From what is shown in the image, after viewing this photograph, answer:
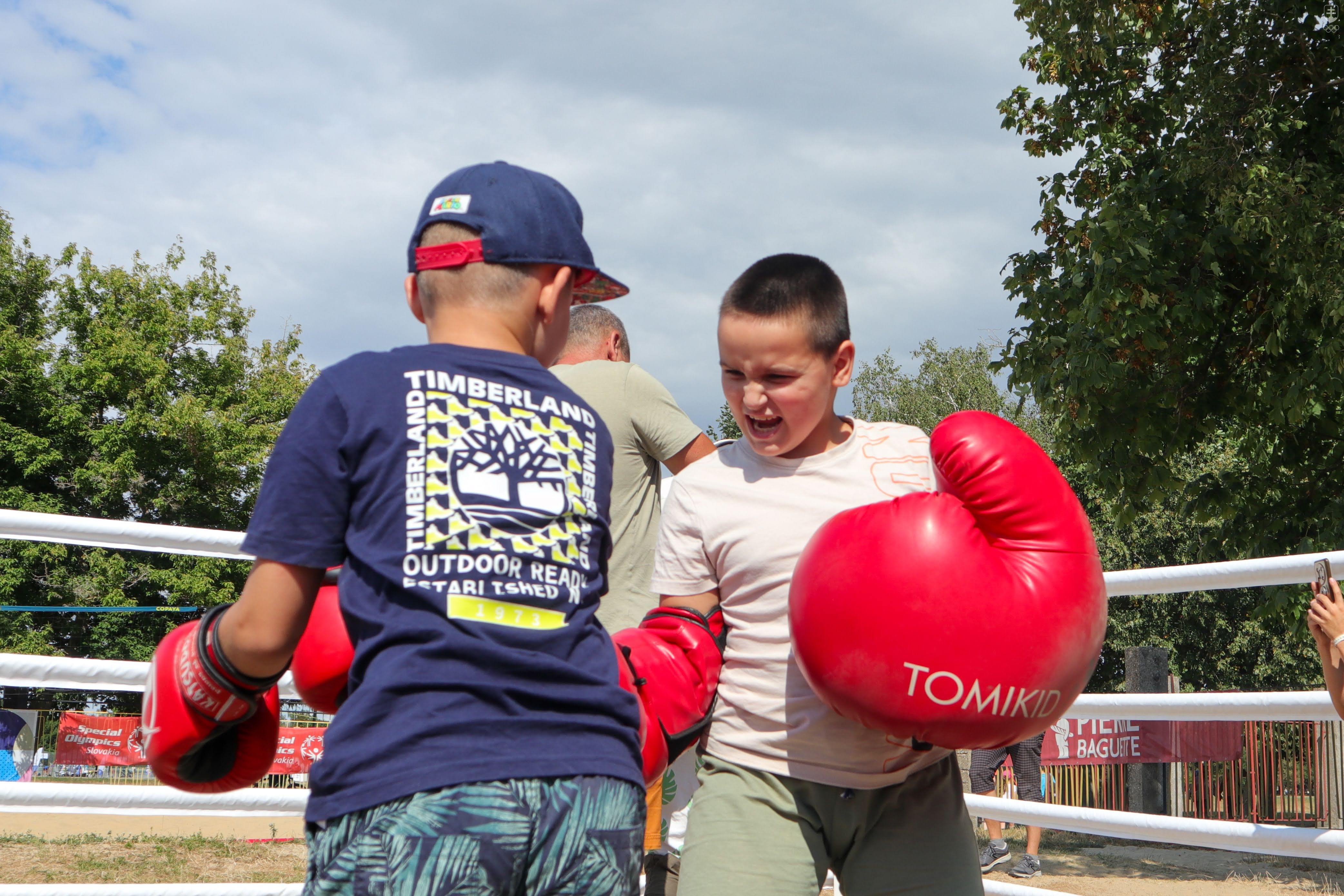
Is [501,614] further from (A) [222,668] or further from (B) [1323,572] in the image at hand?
(B) [1323,572]

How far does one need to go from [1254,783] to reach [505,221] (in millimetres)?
12040

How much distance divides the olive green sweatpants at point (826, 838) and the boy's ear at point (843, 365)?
77 cm

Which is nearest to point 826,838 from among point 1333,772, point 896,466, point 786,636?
point 786,636

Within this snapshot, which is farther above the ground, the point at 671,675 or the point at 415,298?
the point at 415,298

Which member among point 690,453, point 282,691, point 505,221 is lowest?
point 282,691

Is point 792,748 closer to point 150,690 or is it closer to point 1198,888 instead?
point 150,690

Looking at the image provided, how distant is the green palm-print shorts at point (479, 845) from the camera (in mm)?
1178

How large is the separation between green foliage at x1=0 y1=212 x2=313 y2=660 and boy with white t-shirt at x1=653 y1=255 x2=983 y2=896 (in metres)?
25.3

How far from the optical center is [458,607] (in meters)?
1.25

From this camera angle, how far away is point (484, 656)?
4.09 ft

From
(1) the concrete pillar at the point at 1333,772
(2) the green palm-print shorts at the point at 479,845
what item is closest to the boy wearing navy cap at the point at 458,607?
(2) the green palm-print shorts at the point at 479,845

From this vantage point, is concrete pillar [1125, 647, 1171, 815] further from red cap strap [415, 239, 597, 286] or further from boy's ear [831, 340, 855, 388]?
red cap strap [415, 239, 597, 286]

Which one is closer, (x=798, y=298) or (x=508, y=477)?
(x=508, y=477)

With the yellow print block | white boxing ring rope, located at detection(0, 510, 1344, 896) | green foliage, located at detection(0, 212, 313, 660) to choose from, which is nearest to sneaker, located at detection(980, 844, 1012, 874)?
white boxing ring rope, located at detection(0, 510, 1344, 896)
